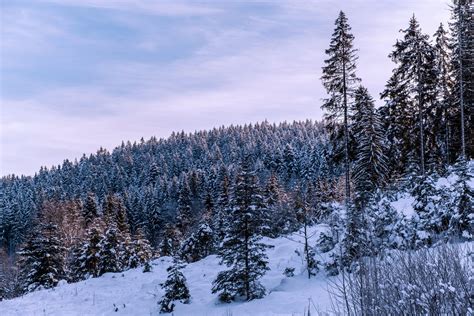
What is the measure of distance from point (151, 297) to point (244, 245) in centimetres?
569

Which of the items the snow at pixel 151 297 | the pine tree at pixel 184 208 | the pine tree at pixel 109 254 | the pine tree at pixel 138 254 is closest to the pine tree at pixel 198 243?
the pine tree at pixel 138 254

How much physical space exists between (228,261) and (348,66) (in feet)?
51.6

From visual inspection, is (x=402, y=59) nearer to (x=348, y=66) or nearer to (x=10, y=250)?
(x=348, y=66)

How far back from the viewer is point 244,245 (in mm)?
16797

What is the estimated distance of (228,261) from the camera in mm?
16938

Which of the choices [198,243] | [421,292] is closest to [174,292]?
[421,292]

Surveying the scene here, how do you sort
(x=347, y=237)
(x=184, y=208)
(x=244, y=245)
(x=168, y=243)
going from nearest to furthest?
(x=347, y=237) → (x=244, y=245) → (x=168, y=243) → (x=184, y=208)

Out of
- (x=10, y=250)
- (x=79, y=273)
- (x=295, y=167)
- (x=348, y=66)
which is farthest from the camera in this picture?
(x=295, y=167)

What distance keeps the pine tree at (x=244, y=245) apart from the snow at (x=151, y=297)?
26.7 inches

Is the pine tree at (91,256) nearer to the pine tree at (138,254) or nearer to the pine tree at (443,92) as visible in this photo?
the pine tree at (138,254)

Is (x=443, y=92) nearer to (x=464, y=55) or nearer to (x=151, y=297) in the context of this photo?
(x=464, y=55)

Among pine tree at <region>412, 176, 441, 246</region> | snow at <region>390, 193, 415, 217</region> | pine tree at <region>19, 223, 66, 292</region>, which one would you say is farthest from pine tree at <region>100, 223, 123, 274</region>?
pine tree at <region>412, 176, 441, 246</region>

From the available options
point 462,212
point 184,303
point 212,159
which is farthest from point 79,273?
point 212,159

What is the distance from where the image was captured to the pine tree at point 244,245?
16234mm
